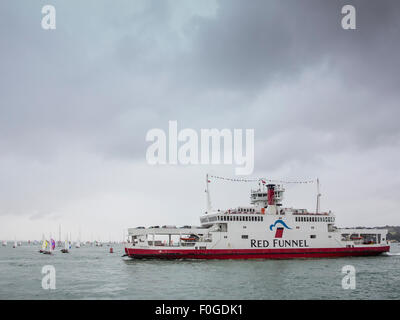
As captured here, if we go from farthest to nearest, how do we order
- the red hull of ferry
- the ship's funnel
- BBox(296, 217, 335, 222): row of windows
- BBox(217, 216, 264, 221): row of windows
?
the ship's funnel < BBox(296, 217, 335, 222): row of windows < BBox(217, 216, 264, 221): row of windows < the red hull of ferry

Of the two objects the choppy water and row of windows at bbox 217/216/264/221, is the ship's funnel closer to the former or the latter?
row of windows at bbox 217/216/264/221

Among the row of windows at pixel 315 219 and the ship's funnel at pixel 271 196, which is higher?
the ship's funnel at pixel 271 196

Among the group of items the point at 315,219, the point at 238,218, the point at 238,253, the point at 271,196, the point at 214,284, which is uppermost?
the point at 271,196

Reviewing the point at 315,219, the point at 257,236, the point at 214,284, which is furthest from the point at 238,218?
the point at 214,284

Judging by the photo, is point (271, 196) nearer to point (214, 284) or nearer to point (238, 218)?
point (238, 218)

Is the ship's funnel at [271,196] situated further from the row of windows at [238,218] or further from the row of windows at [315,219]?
the row of windows at [315,219]

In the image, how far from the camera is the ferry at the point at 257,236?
5659 centimetres

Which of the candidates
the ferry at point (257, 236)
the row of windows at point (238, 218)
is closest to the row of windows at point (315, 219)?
the ferry at point (257, 236)

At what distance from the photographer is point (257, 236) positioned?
59.1m

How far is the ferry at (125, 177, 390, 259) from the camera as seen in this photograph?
2228 inches

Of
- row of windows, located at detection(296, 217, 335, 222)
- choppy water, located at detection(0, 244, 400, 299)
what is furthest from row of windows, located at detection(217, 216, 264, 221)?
choppy water, located at detection(0, 244, 400, 299)

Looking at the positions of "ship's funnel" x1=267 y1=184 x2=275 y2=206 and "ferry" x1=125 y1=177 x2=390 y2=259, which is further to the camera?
"ship's funnel" x1=267 y1=184 x2=275 y2=206
